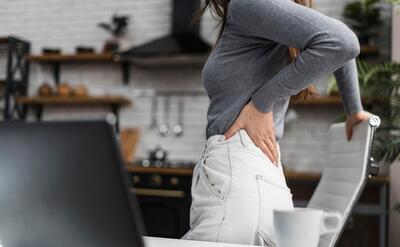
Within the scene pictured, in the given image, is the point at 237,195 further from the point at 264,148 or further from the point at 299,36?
the point at 299,36

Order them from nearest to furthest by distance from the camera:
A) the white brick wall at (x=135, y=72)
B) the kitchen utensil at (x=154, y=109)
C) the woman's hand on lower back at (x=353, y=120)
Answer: the woman's hand on lower back at (x=353, y=120) < the white brick wall at (x=135, y=72) < the kitchen utensil at (x=154, y=109)

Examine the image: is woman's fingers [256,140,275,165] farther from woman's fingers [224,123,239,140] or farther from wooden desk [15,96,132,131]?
wooden desk [15,96,132,131]

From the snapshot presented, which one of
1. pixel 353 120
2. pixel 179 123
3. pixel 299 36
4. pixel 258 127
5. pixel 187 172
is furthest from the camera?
pixel 179 123

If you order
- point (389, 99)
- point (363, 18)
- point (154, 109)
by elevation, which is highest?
point (363, 18)

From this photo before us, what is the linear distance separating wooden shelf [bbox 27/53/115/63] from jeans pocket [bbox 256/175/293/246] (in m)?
3.30

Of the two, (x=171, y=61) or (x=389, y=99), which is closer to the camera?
(x=389, y=99)

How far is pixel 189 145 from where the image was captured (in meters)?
4.19

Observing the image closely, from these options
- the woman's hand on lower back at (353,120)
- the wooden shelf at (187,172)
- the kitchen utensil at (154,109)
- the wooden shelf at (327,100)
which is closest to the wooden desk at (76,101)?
the kitchen utensil at (154,109)

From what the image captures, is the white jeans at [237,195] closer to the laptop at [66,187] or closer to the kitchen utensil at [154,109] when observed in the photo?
the laptop at [66,187]

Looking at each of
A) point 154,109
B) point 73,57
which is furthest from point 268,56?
point 73,57

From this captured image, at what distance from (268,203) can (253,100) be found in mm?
217

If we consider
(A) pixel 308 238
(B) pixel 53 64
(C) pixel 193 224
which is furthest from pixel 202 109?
(A) pixel 308 238

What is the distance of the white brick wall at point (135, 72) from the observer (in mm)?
3936

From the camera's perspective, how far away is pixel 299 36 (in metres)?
1.01
